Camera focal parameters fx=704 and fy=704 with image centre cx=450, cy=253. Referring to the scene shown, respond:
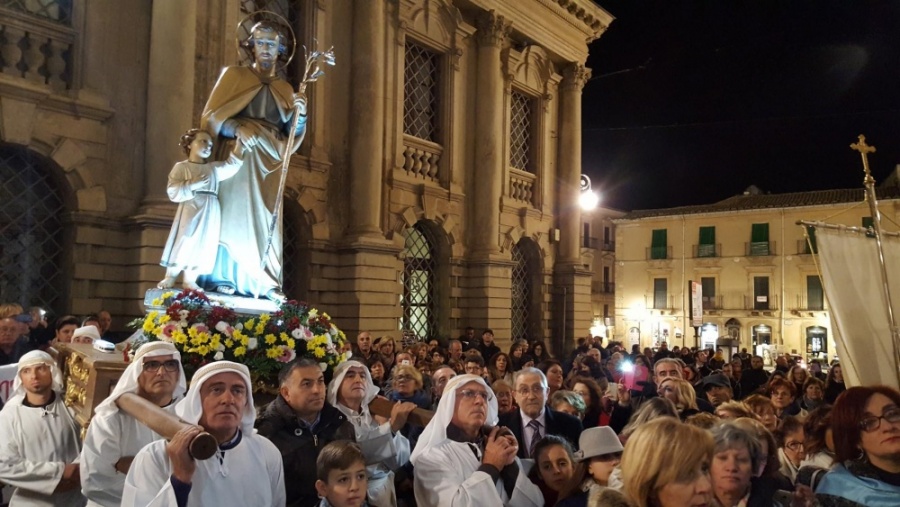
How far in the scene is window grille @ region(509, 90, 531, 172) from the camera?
22719 mm

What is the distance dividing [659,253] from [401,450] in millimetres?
43575

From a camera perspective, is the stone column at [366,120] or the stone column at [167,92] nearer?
the stone column at [167,92]

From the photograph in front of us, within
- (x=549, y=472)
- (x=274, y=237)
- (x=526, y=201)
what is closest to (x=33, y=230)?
(x=274, y=237)

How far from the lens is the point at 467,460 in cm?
416

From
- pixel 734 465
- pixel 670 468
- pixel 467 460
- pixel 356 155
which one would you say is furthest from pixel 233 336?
pixel 356 155

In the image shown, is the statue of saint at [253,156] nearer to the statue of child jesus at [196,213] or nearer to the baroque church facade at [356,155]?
the statue of child jesus at [196,213]

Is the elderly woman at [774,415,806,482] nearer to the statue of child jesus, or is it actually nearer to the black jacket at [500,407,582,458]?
the black jacket at [500,407,582,458]

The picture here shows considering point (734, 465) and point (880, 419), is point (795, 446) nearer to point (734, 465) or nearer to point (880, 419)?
point (880, 419)

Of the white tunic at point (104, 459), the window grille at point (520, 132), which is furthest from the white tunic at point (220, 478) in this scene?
the window grille at point (520, 132)

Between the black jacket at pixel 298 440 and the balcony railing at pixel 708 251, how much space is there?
141ft

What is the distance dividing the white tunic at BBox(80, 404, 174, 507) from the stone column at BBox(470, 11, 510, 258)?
16.5 meters

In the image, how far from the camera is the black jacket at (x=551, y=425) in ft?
18.7

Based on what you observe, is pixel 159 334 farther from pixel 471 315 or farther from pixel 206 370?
pixel 471 315

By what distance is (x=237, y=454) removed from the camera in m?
3.35
